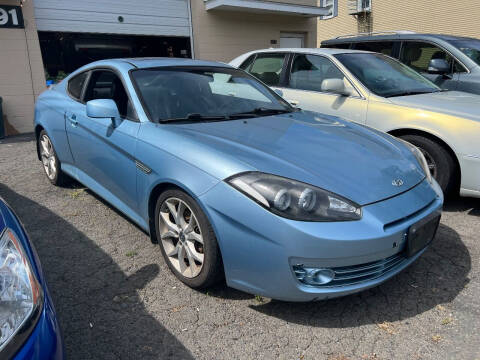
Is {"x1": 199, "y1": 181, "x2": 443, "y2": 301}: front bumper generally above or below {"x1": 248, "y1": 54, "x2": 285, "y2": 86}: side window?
below

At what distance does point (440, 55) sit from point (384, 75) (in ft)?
5.52

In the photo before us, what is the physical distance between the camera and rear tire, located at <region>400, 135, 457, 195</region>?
12.4ft

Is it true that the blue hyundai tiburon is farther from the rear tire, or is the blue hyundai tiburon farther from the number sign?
the number sign

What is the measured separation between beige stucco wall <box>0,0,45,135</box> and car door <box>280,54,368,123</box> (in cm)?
645

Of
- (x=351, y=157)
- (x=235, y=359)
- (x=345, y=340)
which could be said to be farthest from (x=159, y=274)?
(x=351, y=157)

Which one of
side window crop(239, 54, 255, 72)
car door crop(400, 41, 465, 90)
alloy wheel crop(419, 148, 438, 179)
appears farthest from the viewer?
side window crop(239, 54, 255, 72)

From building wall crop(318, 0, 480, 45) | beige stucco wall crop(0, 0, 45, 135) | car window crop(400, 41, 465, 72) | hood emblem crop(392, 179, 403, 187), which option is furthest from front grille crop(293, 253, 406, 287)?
building wall crop(318, 0, 480, 45)

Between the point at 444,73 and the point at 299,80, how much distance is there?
7.17ft

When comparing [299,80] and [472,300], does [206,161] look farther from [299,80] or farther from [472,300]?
[299,80]

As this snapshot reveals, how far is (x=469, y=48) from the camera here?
19.1ft

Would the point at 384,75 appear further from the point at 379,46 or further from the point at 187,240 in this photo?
the point at 187,240

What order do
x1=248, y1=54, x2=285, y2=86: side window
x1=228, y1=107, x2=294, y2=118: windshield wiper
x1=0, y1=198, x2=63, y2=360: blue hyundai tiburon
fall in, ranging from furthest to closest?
x1=248, y1=54, x2=285, y2=86: side window, x1=228, y1=107, x2=294, y2=118: windshield wiper, x1=0, y1=198, x2=63, y2=360: blue hyundai tiburon

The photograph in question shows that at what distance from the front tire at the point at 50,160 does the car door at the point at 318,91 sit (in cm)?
268

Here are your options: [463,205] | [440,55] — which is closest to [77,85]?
[463,205]
